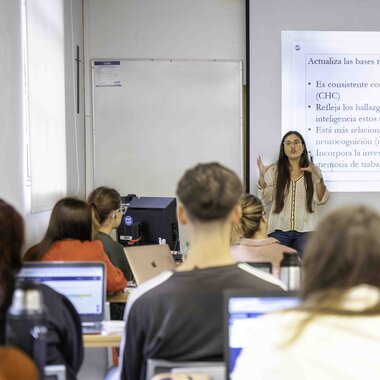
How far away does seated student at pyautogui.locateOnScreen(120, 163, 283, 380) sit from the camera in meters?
1.74

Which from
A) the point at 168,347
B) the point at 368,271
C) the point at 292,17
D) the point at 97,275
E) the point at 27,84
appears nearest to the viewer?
the point at 368,271

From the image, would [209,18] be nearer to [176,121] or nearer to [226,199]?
[176,121]

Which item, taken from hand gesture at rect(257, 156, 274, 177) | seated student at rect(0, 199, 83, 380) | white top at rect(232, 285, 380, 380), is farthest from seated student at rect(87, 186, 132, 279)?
white top at rect(232, 285, 380, 380)

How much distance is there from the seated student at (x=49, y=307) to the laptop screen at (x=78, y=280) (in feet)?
1.32

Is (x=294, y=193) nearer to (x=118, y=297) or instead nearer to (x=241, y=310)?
(x=118, y=297)

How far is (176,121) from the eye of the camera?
5.63 meters

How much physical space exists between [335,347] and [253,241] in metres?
2.00

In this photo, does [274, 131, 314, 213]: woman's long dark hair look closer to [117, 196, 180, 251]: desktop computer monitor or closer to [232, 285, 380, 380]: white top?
[117, 196, 180, 251]: desktop computer monitor

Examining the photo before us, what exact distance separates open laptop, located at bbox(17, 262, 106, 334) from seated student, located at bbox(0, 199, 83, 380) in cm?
40

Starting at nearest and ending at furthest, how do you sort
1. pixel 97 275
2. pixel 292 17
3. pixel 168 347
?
1. pixel 168 347
2. pixel 97 275
3. pixel 292 17

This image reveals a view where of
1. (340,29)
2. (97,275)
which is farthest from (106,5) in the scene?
(97,275)

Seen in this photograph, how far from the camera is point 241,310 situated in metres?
1.59

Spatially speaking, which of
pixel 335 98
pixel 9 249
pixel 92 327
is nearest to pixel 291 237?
pixel 335 98

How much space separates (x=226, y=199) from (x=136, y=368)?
0.55 meters
